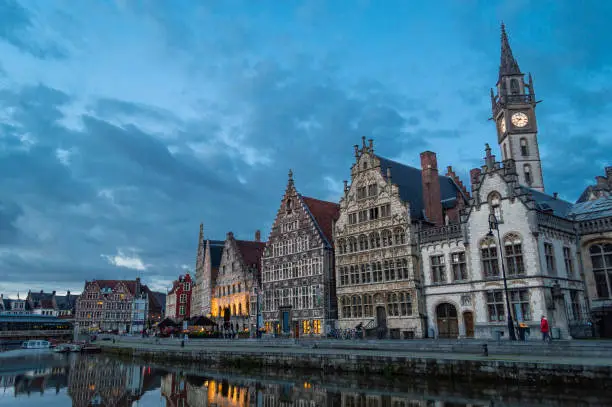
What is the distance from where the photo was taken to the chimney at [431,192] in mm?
44969

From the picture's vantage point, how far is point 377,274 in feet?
147

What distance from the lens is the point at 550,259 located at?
3616 cm

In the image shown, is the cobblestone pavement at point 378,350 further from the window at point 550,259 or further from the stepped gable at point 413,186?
the stepped gable at point 413,186

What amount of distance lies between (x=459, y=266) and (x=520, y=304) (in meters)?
5.71

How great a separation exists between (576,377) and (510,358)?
3.58m

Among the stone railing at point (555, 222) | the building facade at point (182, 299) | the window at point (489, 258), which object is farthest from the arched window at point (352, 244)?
the building facade at point (182, 299)

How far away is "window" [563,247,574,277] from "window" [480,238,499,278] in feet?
17.3

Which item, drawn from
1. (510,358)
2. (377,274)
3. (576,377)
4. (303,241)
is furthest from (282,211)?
(576,377)

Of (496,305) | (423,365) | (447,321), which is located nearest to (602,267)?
(496,305)

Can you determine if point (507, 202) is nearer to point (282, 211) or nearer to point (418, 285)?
point (418, 285)

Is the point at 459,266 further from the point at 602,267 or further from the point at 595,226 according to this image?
the point at 595,226

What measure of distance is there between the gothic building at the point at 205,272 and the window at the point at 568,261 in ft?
164

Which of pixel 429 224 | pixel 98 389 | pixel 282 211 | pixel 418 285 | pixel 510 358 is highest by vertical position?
pixel 282 211

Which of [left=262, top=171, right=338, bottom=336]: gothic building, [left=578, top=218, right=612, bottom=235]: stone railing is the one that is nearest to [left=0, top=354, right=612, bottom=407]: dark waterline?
[left=262, top=171, right=338, bottom=336]: gothic building
